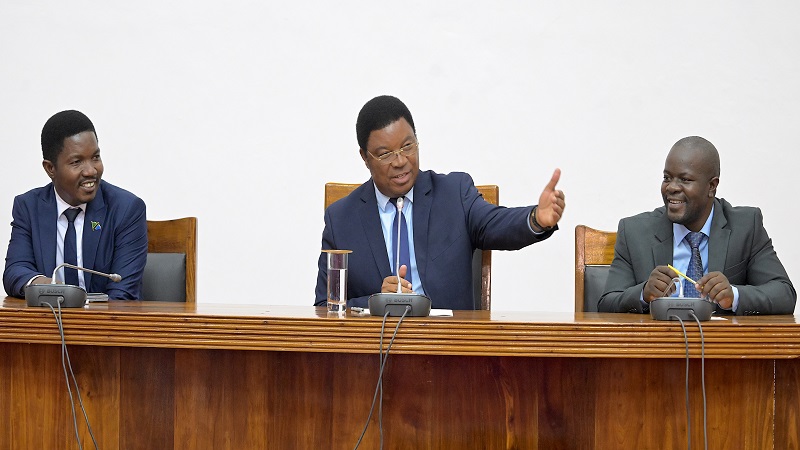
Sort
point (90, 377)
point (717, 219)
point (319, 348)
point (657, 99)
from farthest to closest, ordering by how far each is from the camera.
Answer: point (657, 99) < point (717, 219) < point (90, 377) < point (319, 348)

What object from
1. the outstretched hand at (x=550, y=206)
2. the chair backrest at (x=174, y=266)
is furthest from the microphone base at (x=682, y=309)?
the chair backrest at (x=174, y=266)

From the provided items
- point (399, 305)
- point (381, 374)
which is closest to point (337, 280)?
point (399, 305)

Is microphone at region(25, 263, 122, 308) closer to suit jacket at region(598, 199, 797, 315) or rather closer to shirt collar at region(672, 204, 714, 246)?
suit jacket at region(598, 199, 797, 315)

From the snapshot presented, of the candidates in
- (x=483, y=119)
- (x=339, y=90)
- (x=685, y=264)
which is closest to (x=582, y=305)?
(x=685, y=264)

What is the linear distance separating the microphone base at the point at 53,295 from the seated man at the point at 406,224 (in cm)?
73

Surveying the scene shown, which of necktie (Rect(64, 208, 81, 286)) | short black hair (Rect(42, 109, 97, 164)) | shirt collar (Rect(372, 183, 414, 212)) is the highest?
short black hair (Rect(42, 109, 97, 164))

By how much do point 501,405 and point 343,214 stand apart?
98 cm

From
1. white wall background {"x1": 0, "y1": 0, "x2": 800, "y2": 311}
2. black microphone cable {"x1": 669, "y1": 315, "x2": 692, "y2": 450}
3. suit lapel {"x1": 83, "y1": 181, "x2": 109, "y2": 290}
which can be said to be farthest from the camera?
white wall background {"x1": 0, "y1": 0, "x2": 800, "y2": 311}

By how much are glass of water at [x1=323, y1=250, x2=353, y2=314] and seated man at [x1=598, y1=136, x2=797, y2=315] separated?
781 mm

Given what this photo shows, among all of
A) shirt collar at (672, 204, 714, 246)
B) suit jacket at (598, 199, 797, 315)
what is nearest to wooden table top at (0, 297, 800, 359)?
suit jacket at (598, 199, 797, 315)

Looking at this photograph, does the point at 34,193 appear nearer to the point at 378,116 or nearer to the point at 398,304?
the point at 378,116

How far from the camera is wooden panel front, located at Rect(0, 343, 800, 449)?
78.4 inches

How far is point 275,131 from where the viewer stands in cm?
367

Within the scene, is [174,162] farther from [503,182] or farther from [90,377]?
[90,377]
